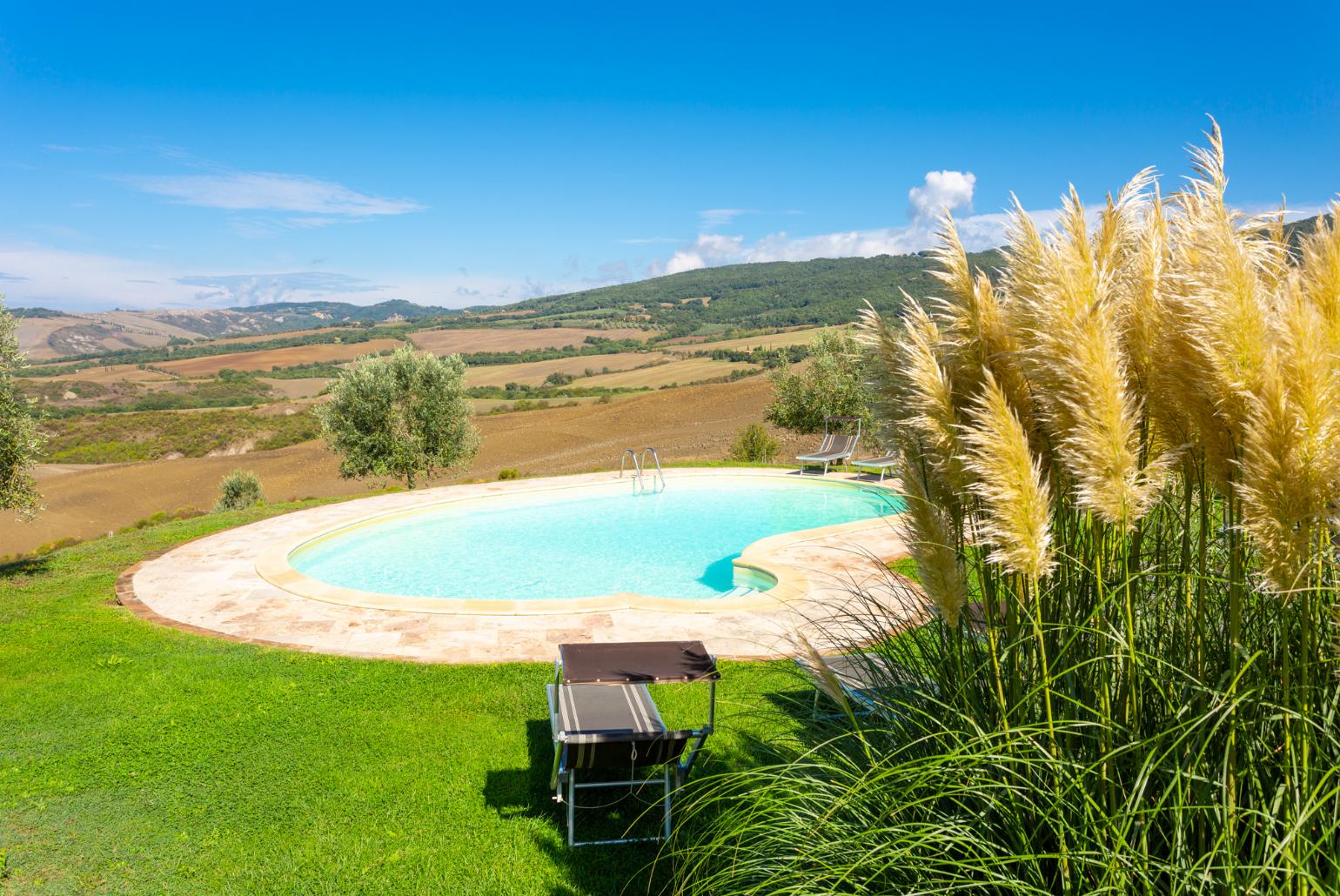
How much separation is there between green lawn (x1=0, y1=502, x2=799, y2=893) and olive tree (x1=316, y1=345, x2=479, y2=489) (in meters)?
10.9

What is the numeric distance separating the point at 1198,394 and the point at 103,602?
9.50m

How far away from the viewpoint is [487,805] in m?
4.07

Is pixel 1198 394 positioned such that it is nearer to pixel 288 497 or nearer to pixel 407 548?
pixel 407 548

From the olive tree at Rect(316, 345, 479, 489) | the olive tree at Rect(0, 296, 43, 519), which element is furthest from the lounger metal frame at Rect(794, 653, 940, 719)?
the olive tree at Rect(316, 345, 479, 489)

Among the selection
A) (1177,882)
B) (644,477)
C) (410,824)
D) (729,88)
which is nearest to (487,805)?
(410,824)

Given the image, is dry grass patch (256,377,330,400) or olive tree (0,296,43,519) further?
dry grass patch (256,377,330,400)

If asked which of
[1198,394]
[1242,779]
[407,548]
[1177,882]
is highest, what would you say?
[1198,394]

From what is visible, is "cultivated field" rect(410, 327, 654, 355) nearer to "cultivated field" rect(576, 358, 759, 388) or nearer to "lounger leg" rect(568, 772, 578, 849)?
"cultivated field" rect(576, 358, 759, 388)

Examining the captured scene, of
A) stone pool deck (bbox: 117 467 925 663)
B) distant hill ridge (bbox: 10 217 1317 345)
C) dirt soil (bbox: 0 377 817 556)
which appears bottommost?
dirt soil (bbox: 0 377 817 556)

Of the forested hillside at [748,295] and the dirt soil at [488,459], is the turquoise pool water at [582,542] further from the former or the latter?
the forested hillside at [748,295]

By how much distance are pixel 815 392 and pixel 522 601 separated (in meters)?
13.5

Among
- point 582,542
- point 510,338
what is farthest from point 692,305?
point 582,542

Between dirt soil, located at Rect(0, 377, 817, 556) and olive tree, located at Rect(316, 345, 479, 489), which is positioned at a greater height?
olive tree, located at Rect(316, 345, 479, 489)

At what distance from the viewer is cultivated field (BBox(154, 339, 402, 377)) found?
75188 mm
